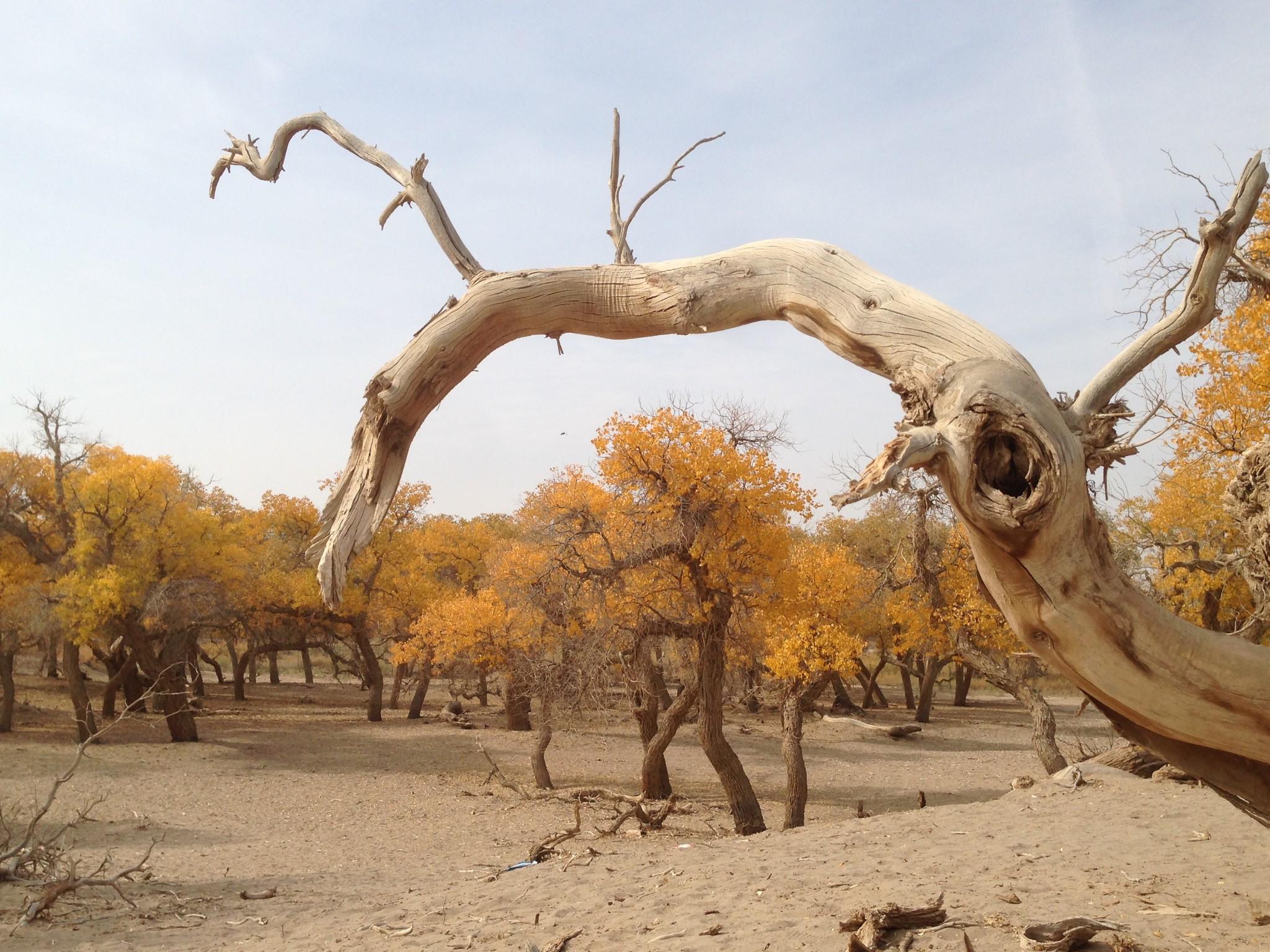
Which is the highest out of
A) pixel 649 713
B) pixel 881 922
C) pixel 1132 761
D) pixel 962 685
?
pixel 881 922

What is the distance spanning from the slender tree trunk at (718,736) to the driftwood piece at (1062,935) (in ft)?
27.9

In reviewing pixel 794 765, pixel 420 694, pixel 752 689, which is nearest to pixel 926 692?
pixel 752 689

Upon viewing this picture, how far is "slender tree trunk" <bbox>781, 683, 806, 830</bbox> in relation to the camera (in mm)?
13219

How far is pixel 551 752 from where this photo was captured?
22.6 meters

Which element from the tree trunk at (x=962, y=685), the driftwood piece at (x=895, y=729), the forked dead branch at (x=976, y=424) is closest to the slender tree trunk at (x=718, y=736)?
the forked dead branch at (x=976, y=424)

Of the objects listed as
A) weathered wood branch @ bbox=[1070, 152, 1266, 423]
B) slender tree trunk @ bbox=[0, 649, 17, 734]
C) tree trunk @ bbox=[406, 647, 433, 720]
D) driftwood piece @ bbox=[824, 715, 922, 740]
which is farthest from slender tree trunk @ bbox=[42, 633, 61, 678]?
weathered wood branch @ bbox=[1070, 152, 1266, 423]

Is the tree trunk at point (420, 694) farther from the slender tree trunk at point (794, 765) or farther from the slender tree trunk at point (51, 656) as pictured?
the slender tree trunk at point (794, 765)

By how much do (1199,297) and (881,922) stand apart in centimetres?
377

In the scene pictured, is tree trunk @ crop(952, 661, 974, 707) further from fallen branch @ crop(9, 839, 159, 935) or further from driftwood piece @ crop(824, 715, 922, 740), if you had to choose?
fallen branch @ crop(9, 839, 159, 935)

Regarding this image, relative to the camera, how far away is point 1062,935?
4543mm

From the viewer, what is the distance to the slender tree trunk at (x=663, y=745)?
13.8 metres

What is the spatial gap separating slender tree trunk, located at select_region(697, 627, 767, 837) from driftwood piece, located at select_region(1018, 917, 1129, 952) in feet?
27.9

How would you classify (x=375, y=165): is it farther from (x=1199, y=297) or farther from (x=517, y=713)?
(x=517, y=713)

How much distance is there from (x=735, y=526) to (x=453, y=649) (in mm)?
9777
